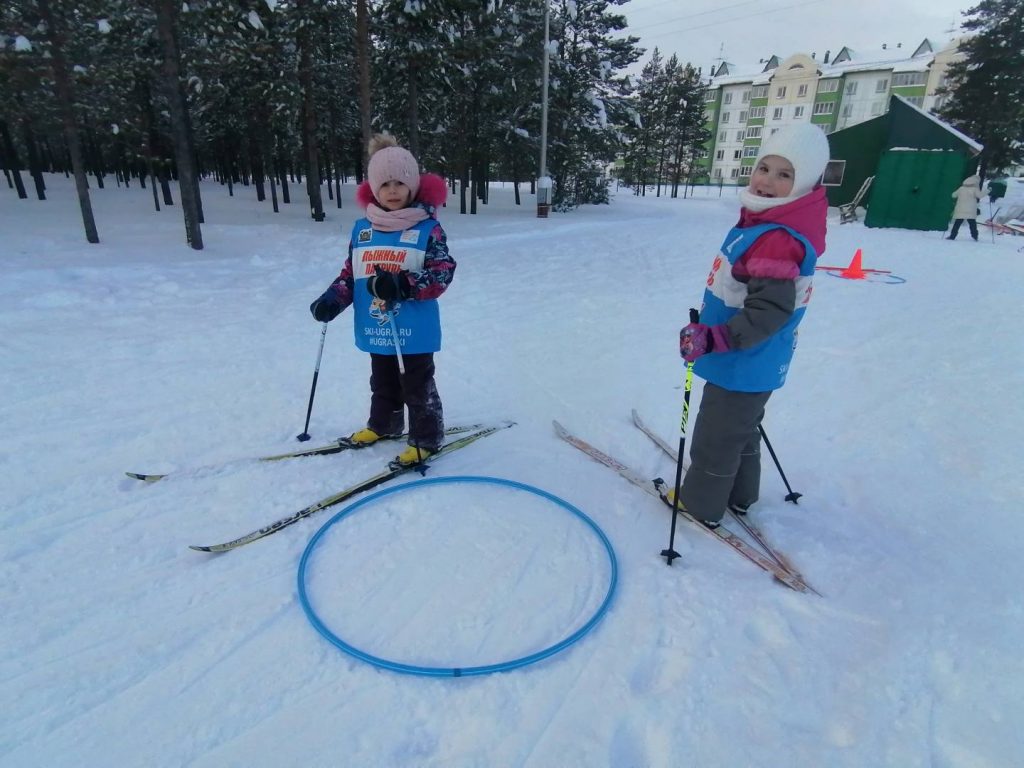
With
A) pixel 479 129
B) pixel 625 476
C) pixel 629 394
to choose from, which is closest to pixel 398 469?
pixel 625 476

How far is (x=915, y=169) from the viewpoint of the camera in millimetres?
16938

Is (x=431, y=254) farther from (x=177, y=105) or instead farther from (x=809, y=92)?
(x=809, y=92)

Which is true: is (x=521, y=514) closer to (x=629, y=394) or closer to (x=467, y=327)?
(x=629, y=394)

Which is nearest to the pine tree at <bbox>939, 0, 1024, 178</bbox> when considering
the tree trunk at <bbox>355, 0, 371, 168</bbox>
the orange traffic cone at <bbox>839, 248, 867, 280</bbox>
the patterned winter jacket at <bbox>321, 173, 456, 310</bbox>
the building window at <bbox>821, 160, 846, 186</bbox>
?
the building window at <bbox>821, 160, 846, 186</bbox>

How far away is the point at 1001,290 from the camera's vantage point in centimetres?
A: 854

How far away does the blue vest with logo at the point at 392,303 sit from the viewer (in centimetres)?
321

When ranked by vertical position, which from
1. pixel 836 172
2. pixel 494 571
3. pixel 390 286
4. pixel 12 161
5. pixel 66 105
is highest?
pixel 836 172

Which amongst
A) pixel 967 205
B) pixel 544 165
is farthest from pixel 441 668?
pixel 544 165

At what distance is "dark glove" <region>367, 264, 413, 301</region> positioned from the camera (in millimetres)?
2998

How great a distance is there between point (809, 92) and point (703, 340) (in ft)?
208

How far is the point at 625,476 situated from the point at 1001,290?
8.82 metres

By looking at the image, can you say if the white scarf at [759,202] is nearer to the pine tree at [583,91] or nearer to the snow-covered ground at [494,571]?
the snow-covered ground at [494,571]

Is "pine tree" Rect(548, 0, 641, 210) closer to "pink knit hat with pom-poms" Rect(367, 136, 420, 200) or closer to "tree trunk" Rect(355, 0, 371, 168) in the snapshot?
"tree trunk" Rect(355, 0, 371, 168)

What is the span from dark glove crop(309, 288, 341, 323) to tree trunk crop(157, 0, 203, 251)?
26.9ft
